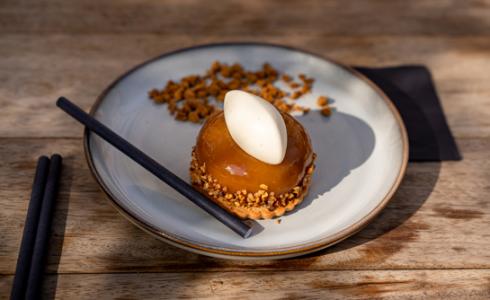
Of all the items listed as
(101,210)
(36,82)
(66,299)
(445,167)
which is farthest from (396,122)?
(36,82)

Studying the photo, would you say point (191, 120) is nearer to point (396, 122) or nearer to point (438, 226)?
point (396, 122)

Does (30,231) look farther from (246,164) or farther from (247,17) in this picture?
(247,17)

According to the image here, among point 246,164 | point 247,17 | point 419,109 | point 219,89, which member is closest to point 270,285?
point 246,164

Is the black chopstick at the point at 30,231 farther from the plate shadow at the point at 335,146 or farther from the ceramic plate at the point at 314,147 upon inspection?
the plate shadow at the point at 335,146

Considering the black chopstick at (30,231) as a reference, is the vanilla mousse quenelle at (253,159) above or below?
above

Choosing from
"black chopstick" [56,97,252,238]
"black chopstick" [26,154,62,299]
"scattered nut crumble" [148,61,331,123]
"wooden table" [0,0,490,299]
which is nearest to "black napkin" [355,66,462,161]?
"wooden table" [0,0,490,299]

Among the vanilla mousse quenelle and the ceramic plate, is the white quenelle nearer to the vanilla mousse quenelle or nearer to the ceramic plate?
the vanilla mousse quenelle

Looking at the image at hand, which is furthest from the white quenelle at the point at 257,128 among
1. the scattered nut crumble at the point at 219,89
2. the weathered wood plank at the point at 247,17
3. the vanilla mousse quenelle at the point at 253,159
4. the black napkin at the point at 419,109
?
the weathered wood plank at the point at 247,17
